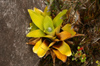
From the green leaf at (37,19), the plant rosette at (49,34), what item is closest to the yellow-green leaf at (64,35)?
the plant rosette at (49,34)

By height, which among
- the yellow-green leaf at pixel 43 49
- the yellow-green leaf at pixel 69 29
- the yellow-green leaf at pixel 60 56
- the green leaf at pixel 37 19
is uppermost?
the green leaf at pixel 37 19

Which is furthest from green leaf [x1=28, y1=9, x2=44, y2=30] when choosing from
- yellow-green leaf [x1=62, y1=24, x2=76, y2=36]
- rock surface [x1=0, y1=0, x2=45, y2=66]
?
yellow-green leaf [x1=62, y1=24, x2=76, y2=36]

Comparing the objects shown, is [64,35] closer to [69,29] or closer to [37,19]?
[69,29]

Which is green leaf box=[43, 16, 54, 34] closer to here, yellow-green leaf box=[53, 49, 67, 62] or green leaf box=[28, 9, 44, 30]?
green leaf box=[28, 9, 44, 30]

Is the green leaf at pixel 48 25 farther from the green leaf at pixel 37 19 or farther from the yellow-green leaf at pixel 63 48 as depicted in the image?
the yellow-green leaf at pixel 63 48

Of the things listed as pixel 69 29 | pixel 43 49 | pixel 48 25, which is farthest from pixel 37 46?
pixel 69 29
